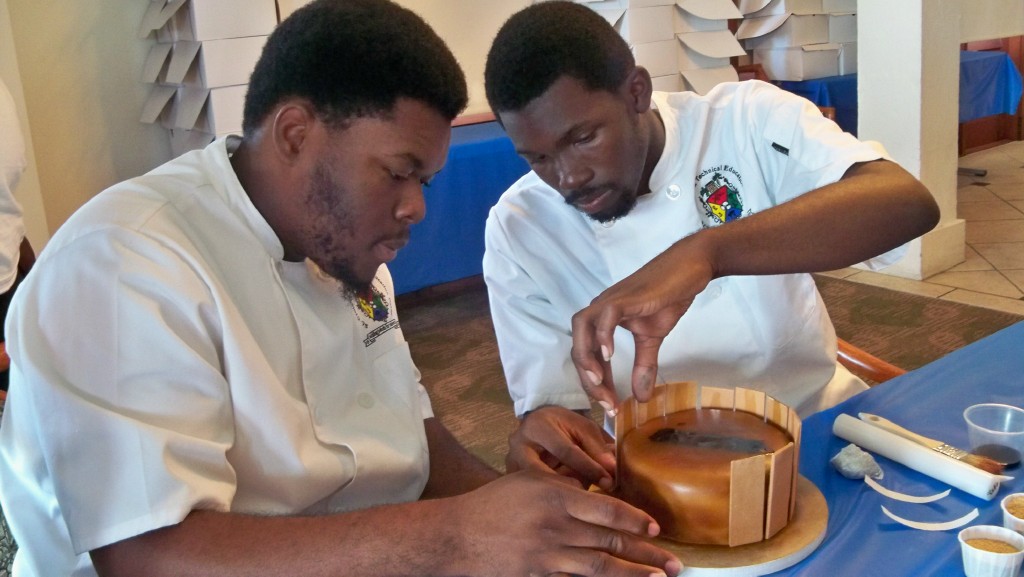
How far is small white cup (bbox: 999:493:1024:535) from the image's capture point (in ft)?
3.01

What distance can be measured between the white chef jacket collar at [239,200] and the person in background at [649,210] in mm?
456

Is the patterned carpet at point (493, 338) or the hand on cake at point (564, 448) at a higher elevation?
the hand on cake at point (564, 448)

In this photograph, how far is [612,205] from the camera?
1511mm

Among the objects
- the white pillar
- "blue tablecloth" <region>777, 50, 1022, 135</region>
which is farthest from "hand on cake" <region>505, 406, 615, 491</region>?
"blue tablecloth" <region>777, 50, 1022, 135</region>

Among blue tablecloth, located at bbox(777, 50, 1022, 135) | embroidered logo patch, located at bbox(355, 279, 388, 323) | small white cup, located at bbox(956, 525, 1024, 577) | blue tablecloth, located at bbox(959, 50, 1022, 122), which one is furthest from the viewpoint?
blue tablecloth, located at bbox(959, 50, 1022, 122)

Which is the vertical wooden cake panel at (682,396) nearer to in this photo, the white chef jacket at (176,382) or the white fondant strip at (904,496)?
the white fondant strip at (904,496)

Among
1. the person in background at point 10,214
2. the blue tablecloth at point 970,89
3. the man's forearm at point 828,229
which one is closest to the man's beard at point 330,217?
the man's forearm at point 828,229

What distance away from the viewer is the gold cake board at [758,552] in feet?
2.96

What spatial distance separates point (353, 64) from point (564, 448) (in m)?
0.59

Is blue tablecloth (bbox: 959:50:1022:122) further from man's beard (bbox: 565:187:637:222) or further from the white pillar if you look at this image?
man's beard (bbox: 565:187:637:222)

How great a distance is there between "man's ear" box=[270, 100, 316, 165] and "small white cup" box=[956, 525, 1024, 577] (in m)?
0.87

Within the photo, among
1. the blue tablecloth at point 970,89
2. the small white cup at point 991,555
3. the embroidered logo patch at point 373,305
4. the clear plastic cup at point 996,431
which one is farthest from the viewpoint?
the blue tablecloth at point 970,89

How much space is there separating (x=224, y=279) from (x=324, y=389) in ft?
0.68

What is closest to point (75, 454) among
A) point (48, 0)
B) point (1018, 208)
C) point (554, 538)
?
point (554, 538)
